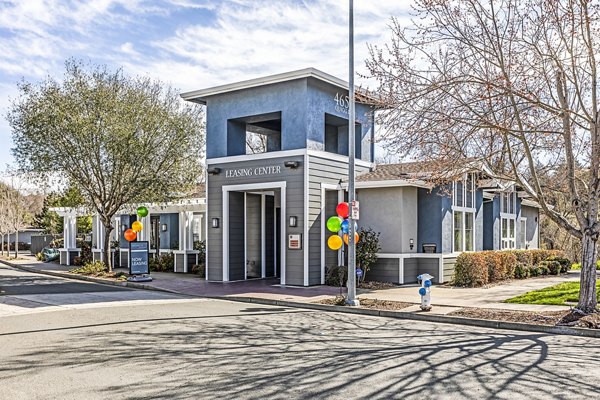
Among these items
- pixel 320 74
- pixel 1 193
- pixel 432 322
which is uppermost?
pixel 320 74

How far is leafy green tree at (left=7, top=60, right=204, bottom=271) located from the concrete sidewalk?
14.2 ft

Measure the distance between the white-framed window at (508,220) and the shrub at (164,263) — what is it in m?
14.0

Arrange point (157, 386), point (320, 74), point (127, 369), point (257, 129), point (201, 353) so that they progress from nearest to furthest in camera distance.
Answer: point (157, 386), point (127, 369), point (201, 353), point (320, 74), point (257, 129)

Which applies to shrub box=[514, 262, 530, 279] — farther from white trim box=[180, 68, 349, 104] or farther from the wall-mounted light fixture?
the wall-mounted light fixture

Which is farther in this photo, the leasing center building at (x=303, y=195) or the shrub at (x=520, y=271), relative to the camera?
the shrub at (x=520, y=271)

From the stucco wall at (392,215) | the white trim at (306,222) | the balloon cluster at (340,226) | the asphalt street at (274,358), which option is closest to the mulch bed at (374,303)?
the asphalt street at (274,358)

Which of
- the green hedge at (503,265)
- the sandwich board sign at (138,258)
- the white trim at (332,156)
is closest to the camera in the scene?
the white trim at (332,156)

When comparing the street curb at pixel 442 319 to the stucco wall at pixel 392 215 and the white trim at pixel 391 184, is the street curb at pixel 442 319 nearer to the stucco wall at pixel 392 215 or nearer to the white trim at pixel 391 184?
the stucco wall at pixel 392 215

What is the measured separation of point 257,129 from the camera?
878 inches

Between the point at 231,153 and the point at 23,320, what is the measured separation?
9886mm

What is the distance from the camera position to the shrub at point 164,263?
82.1 ft

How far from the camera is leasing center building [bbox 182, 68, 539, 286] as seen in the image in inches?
717

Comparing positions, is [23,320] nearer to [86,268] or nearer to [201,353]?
[201,353]

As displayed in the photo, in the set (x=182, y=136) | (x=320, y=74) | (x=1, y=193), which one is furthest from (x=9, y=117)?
(x=1, y=193)
